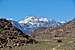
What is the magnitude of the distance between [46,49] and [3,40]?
95.4 ft

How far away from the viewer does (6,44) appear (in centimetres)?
10344

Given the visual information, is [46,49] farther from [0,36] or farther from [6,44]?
[0,36]

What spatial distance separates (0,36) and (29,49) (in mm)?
26289

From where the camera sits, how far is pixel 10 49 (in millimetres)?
90688

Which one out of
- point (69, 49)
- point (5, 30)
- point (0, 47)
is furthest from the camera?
point (5, 30)

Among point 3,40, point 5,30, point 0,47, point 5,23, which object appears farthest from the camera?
point 5,23

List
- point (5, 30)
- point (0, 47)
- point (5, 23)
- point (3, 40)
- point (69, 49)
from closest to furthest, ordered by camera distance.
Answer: point (69, 49)
point (0, 47)
point (3, 40)
point (5, 30)
point (5, 23)

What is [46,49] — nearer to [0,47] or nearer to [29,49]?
[29,49]

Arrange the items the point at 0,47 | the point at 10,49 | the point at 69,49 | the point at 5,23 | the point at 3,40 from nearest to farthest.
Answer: the point at 69,49, the point at 10,49, the point at 0,47, the point at 3,40, the point at 5,23

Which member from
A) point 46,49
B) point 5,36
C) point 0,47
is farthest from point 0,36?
point 46,49

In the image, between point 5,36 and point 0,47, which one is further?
point 5,36

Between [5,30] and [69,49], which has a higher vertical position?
[5,30]


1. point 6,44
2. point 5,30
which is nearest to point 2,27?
point 5,30

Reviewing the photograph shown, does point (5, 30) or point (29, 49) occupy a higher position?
point (5, 30)
